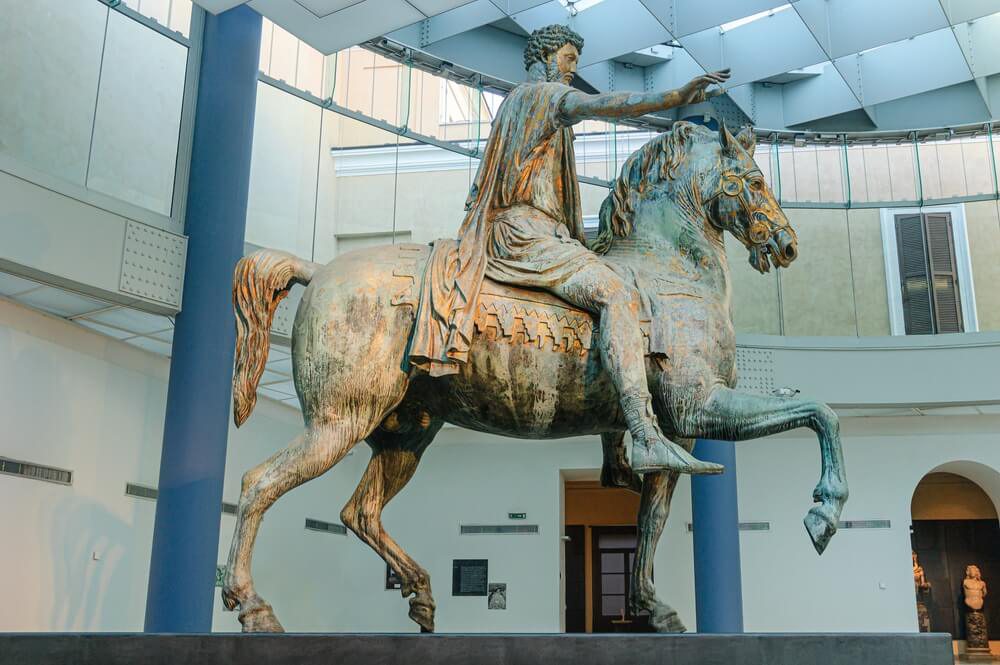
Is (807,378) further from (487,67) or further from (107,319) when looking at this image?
(107,319)

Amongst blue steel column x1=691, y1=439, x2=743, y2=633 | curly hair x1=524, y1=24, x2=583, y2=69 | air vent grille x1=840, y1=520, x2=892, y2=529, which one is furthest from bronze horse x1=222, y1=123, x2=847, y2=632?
air vent grille x1=840, y1=520, x2=892, y2=529

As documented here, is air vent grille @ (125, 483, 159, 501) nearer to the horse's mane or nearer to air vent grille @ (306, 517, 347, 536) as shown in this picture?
air vent grille @ (306, 517, 347, 536)

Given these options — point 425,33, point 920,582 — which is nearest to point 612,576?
point 920,582

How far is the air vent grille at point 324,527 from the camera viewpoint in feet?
47.2

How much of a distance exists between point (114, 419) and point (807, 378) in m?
8.24

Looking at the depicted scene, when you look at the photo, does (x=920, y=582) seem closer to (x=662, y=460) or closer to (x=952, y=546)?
(x=952, y=546)

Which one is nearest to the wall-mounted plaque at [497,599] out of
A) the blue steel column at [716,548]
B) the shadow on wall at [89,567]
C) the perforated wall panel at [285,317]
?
the blue steel column at [716,548]

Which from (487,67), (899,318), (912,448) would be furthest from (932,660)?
(912,448)

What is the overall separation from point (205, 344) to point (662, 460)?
5650mm

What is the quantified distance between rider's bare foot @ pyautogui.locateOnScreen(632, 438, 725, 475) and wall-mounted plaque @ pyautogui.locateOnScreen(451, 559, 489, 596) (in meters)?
11.4

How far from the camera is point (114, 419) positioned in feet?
35.9

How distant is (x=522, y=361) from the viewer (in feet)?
14.1

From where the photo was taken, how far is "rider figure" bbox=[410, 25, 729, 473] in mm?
4082

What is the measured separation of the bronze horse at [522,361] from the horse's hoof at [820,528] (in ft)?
0.56
